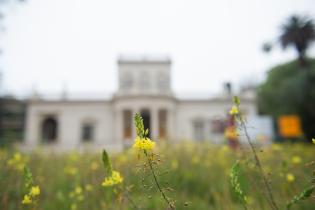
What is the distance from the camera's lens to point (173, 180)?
10.9 feet

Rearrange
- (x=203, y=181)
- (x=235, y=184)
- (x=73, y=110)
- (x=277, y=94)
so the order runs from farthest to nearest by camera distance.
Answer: (x=73, y=110)
(x=277, y=94)
(x=203, y=181)
(x=235, y=184)

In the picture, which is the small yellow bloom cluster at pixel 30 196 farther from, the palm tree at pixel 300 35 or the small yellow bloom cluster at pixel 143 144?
the palm tree at pixel 300 35

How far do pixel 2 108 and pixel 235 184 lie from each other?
2234 centimetres

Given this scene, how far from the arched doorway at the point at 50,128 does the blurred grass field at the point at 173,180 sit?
2370 cm

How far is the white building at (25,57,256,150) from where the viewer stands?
25.1 meters

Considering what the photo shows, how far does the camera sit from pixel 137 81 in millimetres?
27688

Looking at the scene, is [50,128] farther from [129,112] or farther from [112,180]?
[112,180]

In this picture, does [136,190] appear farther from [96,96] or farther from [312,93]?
[96,96]

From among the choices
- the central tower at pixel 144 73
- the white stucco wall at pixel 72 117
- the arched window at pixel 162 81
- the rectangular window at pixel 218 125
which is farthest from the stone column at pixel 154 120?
the rectangular window at pixel 218 125

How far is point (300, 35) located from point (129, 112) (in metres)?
15.8

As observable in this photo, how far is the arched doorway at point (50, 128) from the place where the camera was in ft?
90.9

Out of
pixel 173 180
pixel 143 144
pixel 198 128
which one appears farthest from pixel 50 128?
pixel 143 144

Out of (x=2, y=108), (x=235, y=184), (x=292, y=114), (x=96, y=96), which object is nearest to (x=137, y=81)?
(x=96, y=96)

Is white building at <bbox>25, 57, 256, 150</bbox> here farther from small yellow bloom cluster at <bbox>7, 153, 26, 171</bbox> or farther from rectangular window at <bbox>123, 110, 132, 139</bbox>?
small yellow bloom cluster at <bbox>7, 153, 26, 171</bbox>
